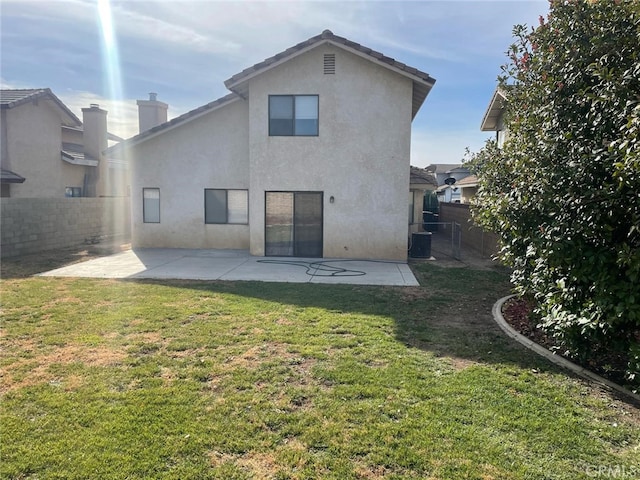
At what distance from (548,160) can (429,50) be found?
9.42 m

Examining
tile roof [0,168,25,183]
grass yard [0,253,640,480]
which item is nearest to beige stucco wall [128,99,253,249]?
tile roof [0,168,25,183]

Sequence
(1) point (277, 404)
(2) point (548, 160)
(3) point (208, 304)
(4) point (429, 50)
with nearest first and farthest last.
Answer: (1) point (277, 404), (2) point (548, 160), (3) point (208, 304), (4) point (429, 50)

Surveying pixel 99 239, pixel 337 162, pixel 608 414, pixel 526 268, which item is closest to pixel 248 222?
pixel 337 162

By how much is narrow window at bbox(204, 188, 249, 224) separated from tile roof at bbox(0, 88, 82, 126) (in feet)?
34.7

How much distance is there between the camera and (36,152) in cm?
2003

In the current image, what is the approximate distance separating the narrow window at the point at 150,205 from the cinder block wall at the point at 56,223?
3.19m

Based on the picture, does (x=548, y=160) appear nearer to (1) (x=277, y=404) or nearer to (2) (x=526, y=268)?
(2) (x=526, y=268)

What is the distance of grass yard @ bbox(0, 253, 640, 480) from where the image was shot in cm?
334

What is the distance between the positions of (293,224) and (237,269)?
321cm

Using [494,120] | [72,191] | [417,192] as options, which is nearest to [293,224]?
[417,192]

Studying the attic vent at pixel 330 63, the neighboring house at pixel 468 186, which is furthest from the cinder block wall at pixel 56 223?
the neighboring house at pixel 468 186

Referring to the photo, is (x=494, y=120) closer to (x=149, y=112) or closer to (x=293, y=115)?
(x=293, y=115)

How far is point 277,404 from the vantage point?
4277mm

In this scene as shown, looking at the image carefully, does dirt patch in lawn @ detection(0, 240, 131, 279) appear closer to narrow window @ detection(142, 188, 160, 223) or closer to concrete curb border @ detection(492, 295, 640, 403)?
narrow window @ detection(142, 188, 160, 223)
